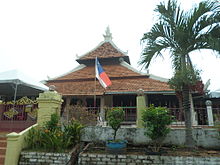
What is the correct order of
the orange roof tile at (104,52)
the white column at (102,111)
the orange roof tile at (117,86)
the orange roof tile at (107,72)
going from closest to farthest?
1. the white column at (102,111)
2. the orange roof tile at (117,86)
3. the orange roof tile at (107,72)
4. the orange roof tile at (104,52)

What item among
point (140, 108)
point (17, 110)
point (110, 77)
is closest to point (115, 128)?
point (140, 108)

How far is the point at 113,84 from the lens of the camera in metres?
10.8

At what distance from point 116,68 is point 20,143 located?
874cm

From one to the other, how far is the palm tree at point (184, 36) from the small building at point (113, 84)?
12.5 ft

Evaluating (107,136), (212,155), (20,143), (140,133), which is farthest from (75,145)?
(212,155)

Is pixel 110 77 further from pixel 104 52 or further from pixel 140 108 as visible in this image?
pixel 140 108

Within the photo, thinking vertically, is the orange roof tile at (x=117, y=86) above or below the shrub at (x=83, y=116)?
above

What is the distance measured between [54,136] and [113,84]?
6.41 m

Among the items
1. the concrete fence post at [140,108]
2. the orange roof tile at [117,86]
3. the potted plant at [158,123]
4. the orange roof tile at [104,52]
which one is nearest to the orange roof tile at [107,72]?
the orange roof tile at [117,86]

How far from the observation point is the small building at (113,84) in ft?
32.5

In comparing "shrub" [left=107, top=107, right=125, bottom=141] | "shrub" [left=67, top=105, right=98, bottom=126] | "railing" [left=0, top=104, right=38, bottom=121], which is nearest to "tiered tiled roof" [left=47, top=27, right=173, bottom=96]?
"railing" [left=0, top=104, right=38, bottom=121]

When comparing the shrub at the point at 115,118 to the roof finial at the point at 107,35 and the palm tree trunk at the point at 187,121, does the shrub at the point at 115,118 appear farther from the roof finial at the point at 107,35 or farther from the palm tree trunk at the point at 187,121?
the roof finial at the point at 107,35

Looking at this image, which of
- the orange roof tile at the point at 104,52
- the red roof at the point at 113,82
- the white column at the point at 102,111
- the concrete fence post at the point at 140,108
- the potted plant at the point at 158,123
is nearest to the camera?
the potted plant at the point at 158,123

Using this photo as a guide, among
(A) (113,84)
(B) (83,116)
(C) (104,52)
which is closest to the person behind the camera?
(B) (83,116)
